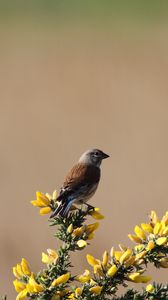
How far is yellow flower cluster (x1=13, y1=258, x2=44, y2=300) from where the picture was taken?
2977mm

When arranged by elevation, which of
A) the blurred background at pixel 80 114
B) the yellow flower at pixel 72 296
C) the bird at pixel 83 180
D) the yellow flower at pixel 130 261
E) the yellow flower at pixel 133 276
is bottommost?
the yellow flower at pixel 72 296

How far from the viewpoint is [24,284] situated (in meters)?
3.09

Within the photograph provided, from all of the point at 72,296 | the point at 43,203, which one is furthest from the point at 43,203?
the point at 72,296

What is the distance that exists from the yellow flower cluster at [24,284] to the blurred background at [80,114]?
3.32 metres

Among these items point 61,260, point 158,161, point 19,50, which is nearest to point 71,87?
point 19,50

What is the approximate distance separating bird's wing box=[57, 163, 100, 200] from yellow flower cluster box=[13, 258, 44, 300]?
1383mm

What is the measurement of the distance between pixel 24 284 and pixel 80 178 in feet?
5.98

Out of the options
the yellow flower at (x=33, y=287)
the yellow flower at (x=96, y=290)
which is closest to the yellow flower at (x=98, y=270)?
the yellow flower at (x=96, y=290)

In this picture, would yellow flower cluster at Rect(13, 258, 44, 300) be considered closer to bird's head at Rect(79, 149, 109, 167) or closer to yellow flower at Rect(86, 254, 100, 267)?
yellow flower at Rect(86, 254, 100, 267)

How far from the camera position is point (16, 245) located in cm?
788

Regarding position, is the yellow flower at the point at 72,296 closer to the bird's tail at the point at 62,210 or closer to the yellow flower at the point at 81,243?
the yellow flower at the point at 81,243

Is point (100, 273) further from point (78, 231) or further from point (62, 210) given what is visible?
point (62, 210)

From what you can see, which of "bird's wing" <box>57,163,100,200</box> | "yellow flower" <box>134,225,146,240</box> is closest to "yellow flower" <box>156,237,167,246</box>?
"yellow flower" <box>134,225,146,240</box>

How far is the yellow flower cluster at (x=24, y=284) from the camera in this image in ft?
9.77
